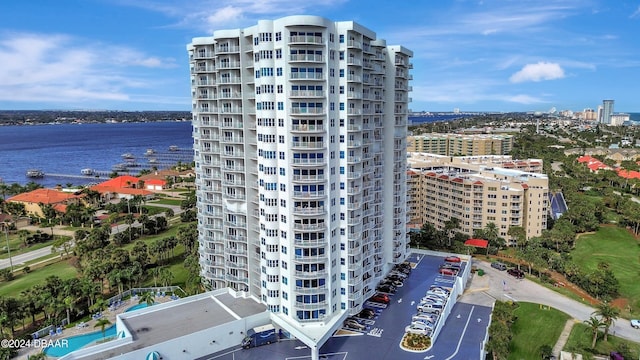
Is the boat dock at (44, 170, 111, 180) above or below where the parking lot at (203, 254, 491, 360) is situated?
above

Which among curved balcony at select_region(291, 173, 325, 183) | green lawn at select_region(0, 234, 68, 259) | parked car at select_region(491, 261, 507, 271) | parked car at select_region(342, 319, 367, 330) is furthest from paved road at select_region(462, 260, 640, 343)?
green lawn at select_region(0, 234, 68, 259)

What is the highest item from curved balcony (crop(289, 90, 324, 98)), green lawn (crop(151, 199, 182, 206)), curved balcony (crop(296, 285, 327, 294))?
curved balcony (crop(289, 90, 324, 98))

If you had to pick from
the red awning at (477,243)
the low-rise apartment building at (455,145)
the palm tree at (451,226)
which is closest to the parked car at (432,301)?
the red awning at (477,243)

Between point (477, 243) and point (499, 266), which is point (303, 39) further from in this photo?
point (477, 243)

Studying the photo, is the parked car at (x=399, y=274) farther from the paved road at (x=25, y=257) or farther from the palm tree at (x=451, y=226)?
the paved road at (x=25, y=257)

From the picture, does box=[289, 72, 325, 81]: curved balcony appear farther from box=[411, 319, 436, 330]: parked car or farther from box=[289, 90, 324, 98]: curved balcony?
box=[411, 319, 436, 330]: parked car

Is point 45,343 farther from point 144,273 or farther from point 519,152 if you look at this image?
point 519,152

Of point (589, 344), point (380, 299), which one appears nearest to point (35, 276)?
point (380, 299)
